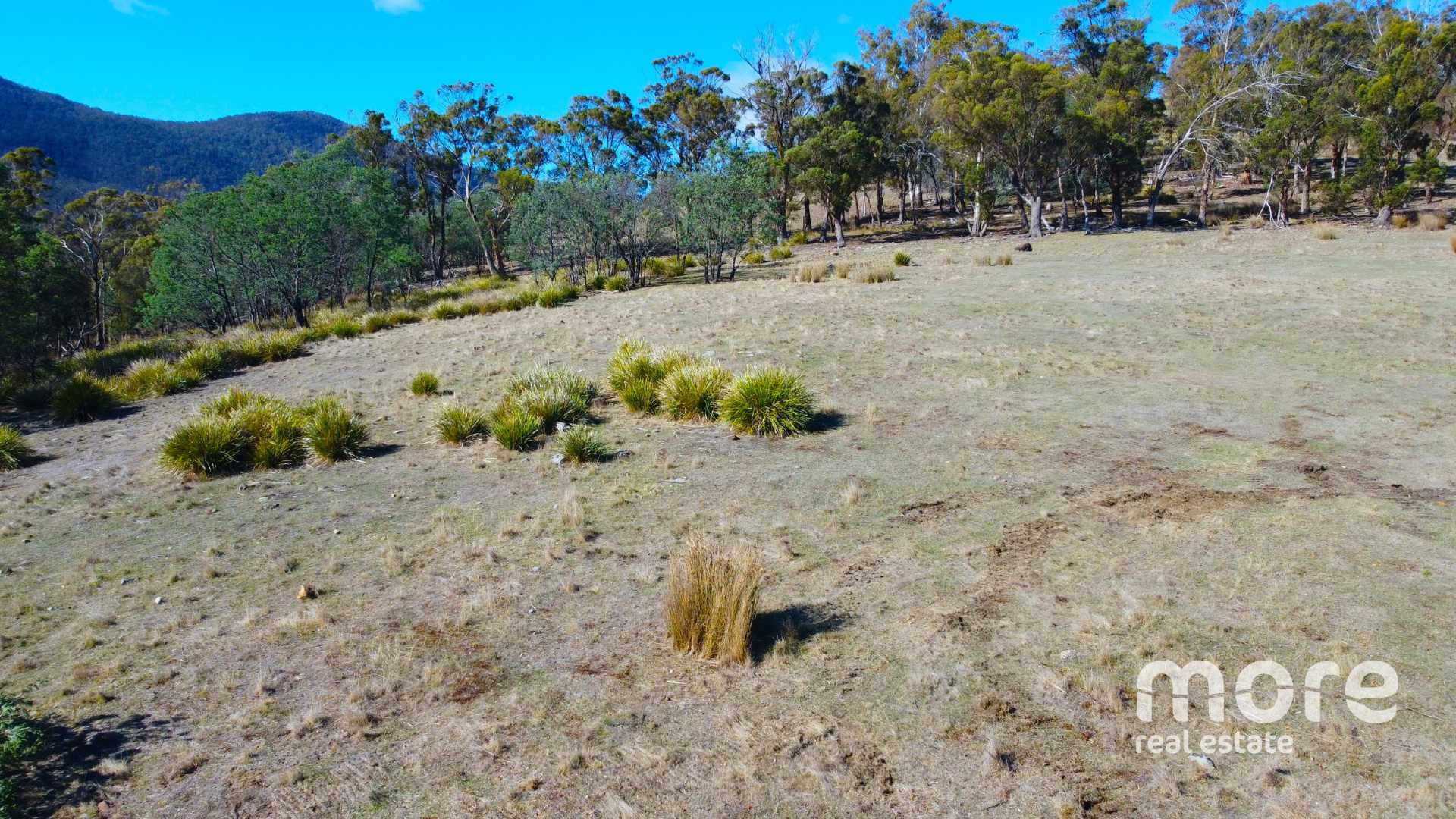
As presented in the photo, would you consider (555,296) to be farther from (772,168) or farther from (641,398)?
(772,168)

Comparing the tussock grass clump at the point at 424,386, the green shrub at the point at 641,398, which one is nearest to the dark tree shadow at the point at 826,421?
the green shrub at the point at 641,398

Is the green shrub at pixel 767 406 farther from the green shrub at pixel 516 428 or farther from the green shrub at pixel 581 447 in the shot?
the green shrub at pixel 516 428

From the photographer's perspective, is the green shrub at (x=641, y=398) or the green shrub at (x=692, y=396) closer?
the green shrub at (x=692, y=396)

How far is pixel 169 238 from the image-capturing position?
28.5 meters

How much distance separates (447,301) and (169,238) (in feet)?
45.1

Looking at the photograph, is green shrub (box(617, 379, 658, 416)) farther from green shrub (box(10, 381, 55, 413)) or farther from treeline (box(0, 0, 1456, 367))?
treeline (box(0, 0, 1456, 367))

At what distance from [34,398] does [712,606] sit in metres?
16.6

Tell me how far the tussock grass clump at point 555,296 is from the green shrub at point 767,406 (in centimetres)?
1498

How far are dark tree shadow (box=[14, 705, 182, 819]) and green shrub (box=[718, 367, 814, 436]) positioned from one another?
6525 millimetres

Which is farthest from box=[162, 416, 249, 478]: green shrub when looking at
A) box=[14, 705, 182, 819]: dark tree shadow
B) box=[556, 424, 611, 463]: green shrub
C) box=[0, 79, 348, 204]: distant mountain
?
box=[0, 79, 348, 204]: distant mountain

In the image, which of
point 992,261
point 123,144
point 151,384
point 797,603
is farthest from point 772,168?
point 123,144

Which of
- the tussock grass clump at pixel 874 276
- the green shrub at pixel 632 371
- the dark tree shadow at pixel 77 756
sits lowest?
the dark tree shadow at pixel 77 756

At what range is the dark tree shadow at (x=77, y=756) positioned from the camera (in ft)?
11.4

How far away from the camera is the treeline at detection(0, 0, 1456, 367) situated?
28344 mm
